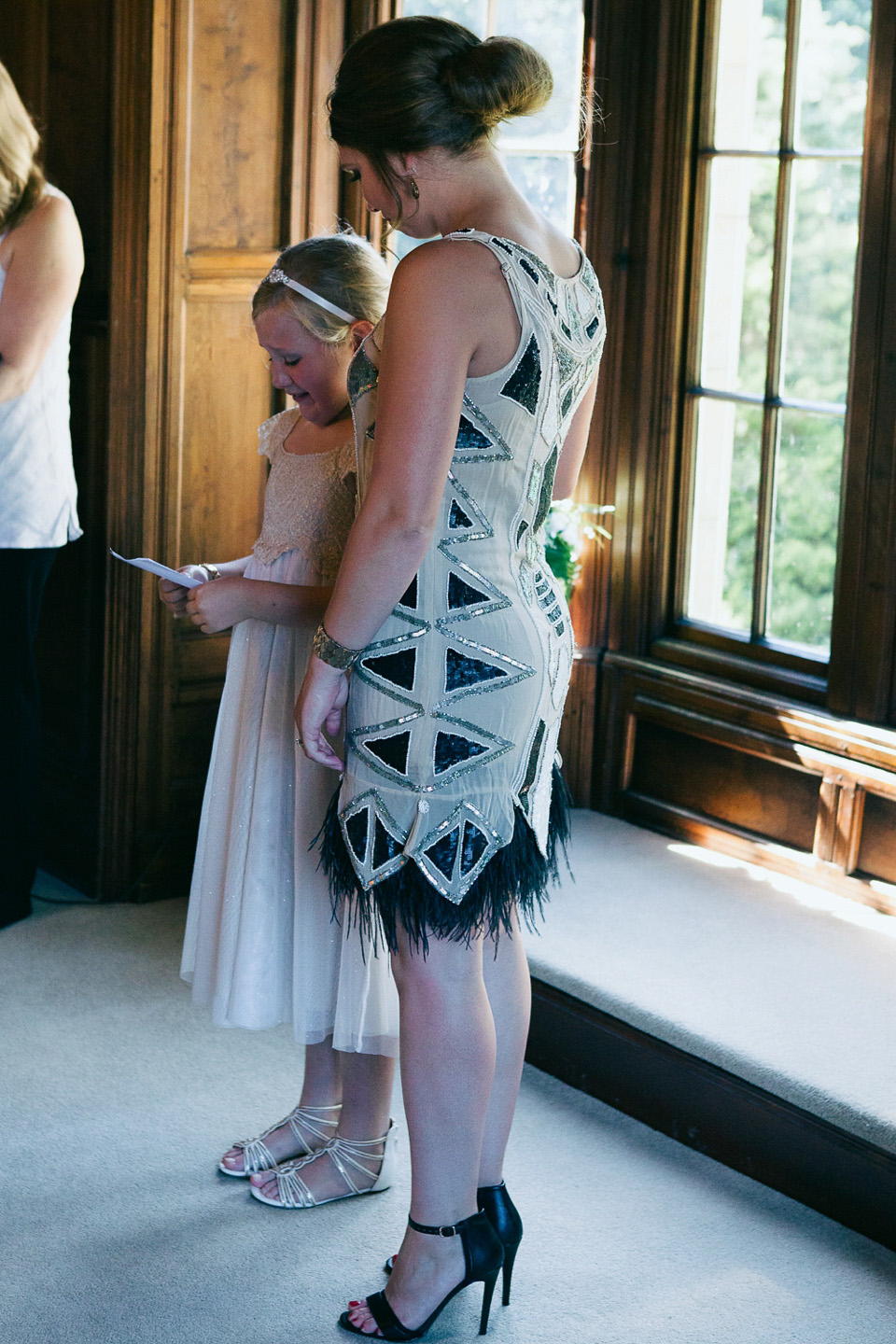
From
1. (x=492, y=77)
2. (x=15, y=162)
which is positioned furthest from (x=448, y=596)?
(x=15, y=162)

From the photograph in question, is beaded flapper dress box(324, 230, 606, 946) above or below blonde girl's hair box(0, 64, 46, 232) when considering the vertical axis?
below

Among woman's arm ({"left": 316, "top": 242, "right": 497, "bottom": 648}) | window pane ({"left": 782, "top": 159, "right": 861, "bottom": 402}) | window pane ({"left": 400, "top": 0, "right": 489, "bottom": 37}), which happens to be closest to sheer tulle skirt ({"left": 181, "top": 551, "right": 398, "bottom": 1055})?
woman's arm ({"left": 316, "top": 242, "right": 497, "bottom": 648})

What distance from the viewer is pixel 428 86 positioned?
1758 millimetres

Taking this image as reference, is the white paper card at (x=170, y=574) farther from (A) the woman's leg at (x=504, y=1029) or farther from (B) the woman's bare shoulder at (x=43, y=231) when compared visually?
(B) the woman's bare shoulder at (x=43, y=231)

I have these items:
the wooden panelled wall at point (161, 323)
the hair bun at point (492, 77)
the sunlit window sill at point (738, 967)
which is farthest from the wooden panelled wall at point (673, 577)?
the hair bun at point (492, 77)

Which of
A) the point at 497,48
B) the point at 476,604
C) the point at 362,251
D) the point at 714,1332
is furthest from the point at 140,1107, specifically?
the point at 497,48

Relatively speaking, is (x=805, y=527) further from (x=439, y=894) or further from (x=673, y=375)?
(x=439, y=894)

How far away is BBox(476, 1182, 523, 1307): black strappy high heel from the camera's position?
2.10 metres

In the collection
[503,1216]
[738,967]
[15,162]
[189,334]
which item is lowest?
[503,1216]

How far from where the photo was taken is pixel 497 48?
1.76 metres

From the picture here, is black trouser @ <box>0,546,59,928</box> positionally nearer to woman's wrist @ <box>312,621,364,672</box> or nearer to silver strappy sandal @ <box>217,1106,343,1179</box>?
silver strappy sandal @ <box>217,1106,343,1179</box>

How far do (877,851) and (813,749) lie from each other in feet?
0.78

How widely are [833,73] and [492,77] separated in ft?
5.25

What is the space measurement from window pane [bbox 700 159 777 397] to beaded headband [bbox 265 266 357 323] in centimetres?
139
